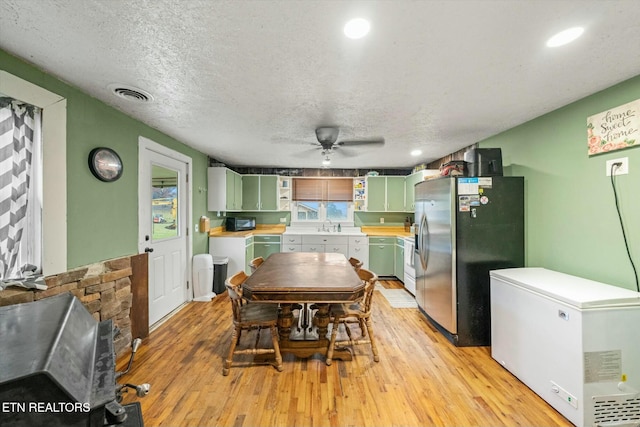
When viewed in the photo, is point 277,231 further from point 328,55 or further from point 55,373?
point 55,373

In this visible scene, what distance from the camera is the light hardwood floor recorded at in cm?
170

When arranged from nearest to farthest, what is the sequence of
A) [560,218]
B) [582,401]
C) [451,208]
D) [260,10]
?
[260,10]
[582,401]
[560,218]
[451,208]

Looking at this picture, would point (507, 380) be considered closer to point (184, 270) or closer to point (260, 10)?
point (260, 10)

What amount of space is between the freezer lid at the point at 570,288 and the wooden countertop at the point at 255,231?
3.81 meters

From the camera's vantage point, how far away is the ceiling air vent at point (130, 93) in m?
1.92

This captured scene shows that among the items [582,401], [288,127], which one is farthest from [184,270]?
[582,401]

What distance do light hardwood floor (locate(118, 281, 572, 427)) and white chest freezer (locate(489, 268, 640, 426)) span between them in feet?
0.62

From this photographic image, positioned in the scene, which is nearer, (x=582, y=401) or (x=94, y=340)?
(x=94, y=340)

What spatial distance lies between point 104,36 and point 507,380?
3.59m

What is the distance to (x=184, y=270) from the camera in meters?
3.68

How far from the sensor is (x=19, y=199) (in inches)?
65.5

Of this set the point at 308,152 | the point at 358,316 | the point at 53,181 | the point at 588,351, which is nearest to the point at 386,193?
the point at 308,152

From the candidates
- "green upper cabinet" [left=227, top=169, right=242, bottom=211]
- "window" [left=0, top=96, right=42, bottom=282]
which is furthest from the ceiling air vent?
"green upper cabinet" [left=227, top=169, right=242, bottom=211]

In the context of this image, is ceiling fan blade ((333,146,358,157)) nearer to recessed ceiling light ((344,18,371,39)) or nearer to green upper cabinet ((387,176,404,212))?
green upper cabinet ((387,176,404,212))
